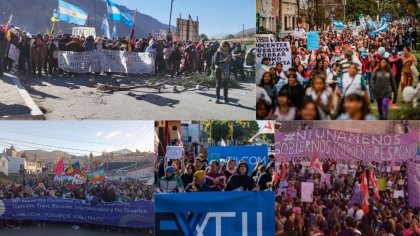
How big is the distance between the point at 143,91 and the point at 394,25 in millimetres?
3229

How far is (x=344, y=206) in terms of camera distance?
19.8 ft

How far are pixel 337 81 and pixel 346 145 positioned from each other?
0.78 m

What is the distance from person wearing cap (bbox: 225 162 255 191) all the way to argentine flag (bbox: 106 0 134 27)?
2199 millimetres

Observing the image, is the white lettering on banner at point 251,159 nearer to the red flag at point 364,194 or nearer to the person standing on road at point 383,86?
the red flag at point 364,194

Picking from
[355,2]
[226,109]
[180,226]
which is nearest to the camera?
[180,226]

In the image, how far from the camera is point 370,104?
6234mm

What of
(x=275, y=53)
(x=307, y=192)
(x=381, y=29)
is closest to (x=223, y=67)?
(x=275, y=53)

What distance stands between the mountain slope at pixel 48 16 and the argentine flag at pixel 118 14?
0.05 m

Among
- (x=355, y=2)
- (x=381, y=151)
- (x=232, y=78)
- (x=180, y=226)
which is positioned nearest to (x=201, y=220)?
(x=180, y=226)

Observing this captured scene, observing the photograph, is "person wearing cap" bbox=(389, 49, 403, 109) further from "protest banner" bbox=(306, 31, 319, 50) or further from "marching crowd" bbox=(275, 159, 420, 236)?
"protest banner" bbox=(306, 31, 319, 50)

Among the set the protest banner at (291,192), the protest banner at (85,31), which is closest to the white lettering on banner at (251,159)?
the protest banner at (291,192)

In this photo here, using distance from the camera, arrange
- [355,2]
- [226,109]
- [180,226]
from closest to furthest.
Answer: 1. [180,226]
2. [226,109]
3. [355,2]

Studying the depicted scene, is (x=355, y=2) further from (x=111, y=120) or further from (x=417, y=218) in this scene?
(x=111, y=120)

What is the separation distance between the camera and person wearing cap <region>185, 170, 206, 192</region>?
5922 millimetres
